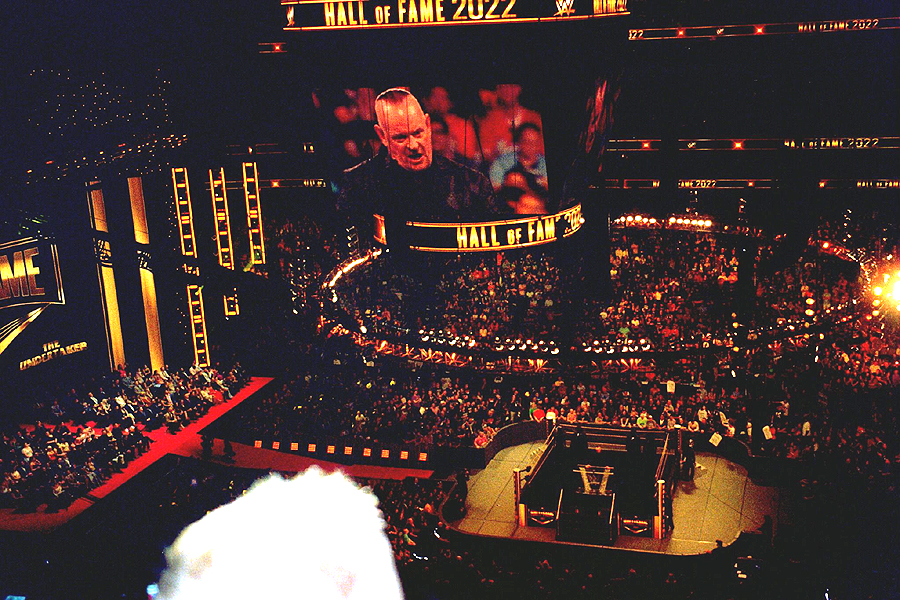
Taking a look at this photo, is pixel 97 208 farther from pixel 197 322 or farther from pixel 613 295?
pixel 613 295

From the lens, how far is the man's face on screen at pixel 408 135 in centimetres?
1834

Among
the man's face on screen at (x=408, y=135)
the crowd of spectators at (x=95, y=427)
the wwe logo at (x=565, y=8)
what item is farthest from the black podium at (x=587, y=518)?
the crowd of spectators at (x=95, y=427)

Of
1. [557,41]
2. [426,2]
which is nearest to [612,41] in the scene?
[557,41]

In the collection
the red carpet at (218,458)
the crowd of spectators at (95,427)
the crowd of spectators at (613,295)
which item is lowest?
the red carpet at (218,458)

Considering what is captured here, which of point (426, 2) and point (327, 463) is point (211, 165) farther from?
point (426, 2)

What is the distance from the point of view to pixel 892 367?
24281 millimetres

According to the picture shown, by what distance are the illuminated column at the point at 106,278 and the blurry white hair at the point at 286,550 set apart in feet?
28.9

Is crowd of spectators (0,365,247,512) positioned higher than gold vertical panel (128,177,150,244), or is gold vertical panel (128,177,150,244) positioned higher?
gold vertical panel (128,177,150,244)

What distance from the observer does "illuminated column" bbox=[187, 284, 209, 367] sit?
92.4 feet

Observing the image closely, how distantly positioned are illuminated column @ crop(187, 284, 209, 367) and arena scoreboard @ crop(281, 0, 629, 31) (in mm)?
13496

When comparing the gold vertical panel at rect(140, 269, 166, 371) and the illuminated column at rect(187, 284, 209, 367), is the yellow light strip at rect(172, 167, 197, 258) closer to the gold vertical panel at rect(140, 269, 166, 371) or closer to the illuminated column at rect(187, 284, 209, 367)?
the illuminated column at rect(187, 284, 209, 367)

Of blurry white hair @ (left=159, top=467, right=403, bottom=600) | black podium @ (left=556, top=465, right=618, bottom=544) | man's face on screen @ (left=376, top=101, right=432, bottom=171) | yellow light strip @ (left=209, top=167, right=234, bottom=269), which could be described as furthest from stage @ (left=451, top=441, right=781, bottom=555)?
yellow light strip @ (left=209, top=167, right=234, bottom=269)

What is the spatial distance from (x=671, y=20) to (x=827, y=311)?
11.4 metres

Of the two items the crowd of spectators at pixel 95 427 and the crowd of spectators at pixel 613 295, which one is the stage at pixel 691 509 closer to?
the crowd of spectators at pixel 613 295
